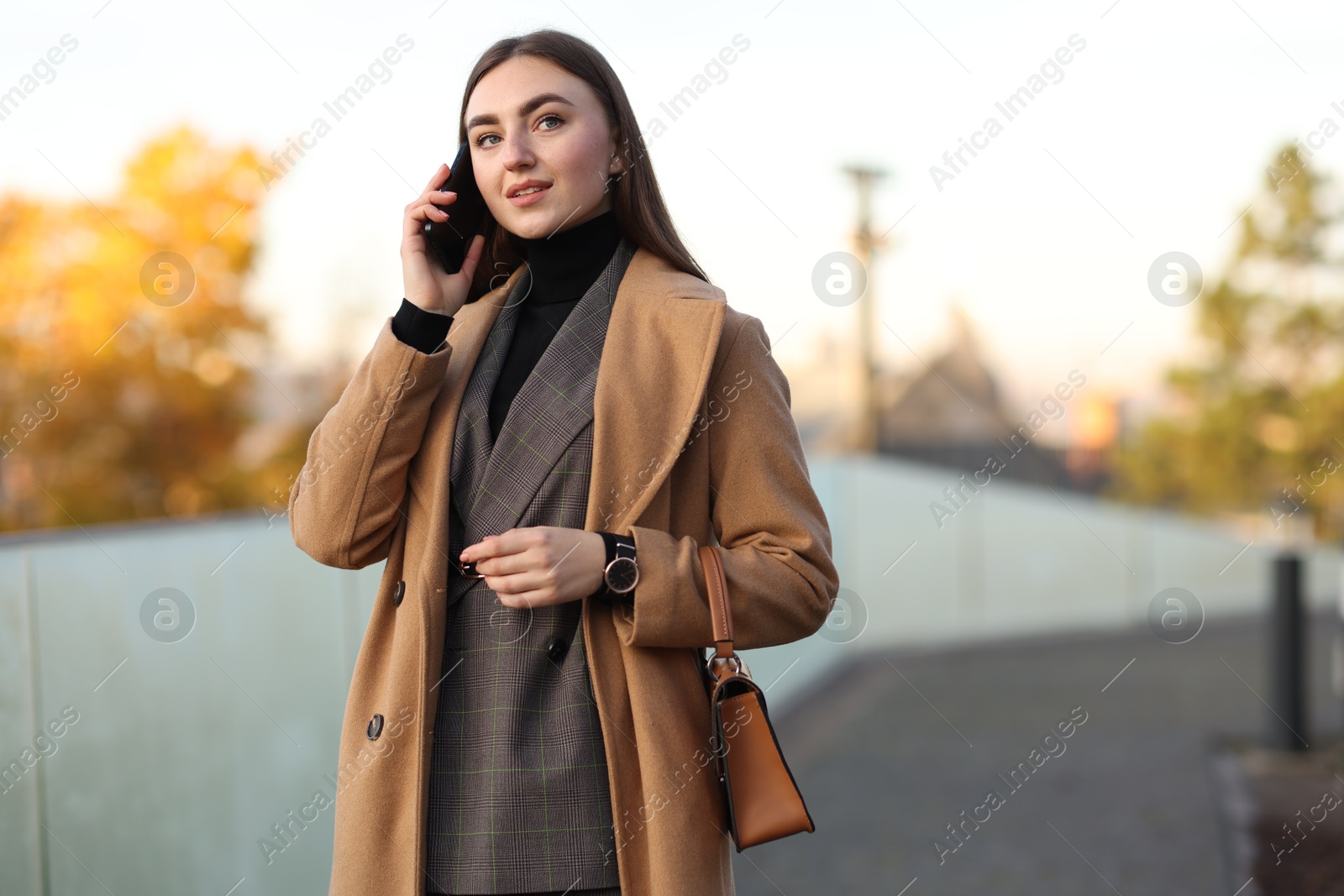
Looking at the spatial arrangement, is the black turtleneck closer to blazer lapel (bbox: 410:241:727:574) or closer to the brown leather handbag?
blazer lapel (bbox: 410:241:727:574)

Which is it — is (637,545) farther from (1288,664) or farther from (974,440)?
(974,440)

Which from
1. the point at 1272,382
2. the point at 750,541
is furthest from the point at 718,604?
the point at 1272,382

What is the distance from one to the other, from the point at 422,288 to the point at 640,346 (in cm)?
40

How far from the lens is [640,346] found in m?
2.06

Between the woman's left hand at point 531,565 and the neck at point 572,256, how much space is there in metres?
0.58

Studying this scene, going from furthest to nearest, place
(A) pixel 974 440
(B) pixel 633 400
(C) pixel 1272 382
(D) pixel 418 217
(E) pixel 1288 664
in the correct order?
(A) pixel 974 440 → (C) pixel 1272 382 → (E) pixel 1288 664 → (D) pixel 418 217 → (B) pixel 633 400

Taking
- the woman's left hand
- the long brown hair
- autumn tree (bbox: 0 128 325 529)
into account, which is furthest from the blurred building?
the woman's left hand

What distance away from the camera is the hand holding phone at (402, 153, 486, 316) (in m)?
2.08

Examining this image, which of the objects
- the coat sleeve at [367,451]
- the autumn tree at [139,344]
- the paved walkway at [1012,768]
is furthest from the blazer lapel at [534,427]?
the autumn tree at [139,344]

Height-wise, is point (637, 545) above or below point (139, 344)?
below

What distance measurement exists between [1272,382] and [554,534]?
60.8 ft

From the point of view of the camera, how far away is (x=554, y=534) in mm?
1805

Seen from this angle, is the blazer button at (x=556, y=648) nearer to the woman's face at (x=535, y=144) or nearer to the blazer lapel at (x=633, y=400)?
the blazer lapel at (x=633, y=400)

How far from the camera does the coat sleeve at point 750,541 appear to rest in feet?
6.21
